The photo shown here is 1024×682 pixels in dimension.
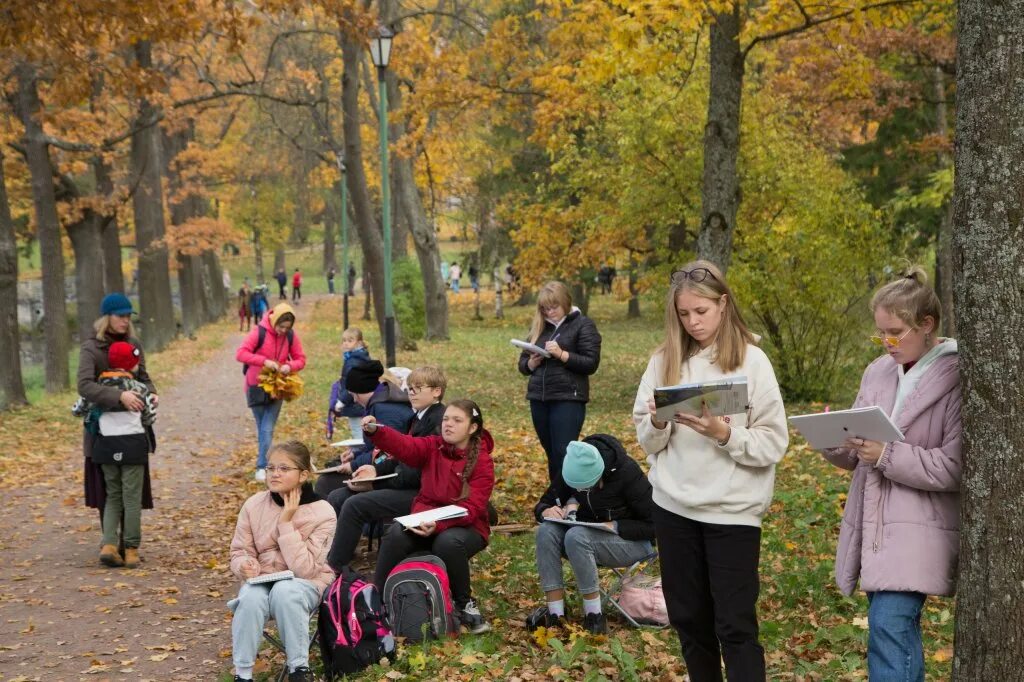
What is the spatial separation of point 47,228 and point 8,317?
3657 millimetres

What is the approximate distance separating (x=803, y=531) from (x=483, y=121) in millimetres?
28182

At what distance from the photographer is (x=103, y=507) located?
28.3 feet

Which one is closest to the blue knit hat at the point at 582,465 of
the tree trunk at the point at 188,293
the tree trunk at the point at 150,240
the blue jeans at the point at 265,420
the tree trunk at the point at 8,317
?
the blue jeans at the point at 265,420

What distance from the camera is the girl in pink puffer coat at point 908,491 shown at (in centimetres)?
389

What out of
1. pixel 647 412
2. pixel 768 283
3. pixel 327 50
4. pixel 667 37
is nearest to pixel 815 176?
pixel 768 283

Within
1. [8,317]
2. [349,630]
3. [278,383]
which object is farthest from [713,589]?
[8,317]

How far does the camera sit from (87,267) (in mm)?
24422

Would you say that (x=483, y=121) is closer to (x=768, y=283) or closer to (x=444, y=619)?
(x=768, y=283)

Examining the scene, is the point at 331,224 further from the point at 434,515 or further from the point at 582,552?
the point at 582,552

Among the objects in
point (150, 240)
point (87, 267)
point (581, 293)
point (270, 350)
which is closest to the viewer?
point (270, 350)

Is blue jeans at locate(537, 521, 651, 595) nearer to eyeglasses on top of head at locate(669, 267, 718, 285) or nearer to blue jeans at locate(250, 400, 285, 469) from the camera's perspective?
eyeglasses on top of head at locate(669, 267, 718, 285)

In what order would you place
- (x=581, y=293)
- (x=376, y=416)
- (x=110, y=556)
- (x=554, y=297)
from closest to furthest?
1. (x=376, y=416)
2. (x=554, y=297)
3. (x=110, y=556)
4. (x=581, y=293)

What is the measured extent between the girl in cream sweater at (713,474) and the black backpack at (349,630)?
2129 mm

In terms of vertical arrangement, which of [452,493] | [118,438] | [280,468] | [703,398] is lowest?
[452,493]
